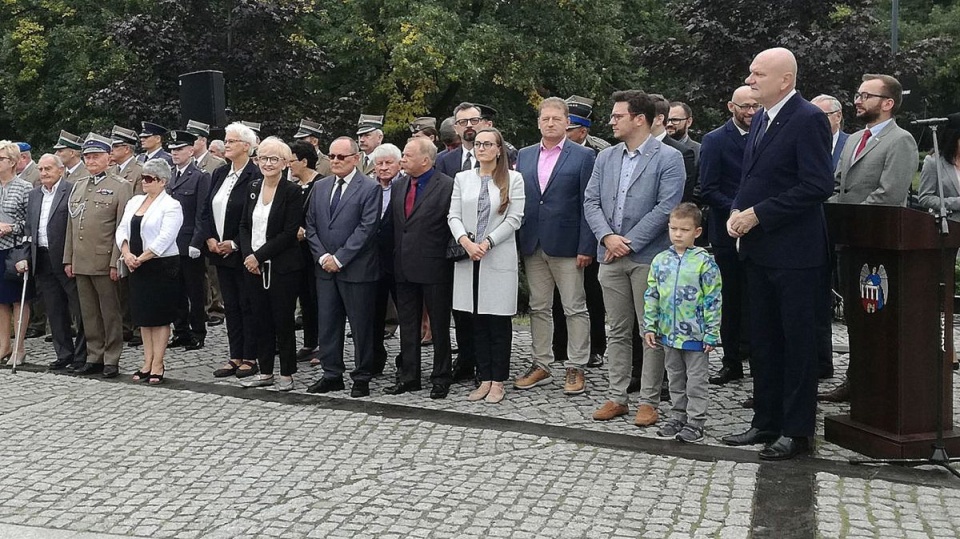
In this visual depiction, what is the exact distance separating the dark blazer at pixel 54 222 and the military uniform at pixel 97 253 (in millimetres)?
164

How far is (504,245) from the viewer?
322 inches

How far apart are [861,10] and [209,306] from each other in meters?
13.6

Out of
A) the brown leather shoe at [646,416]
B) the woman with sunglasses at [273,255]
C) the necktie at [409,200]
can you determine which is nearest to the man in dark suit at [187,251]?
the woman with sunglasses at [273,255]

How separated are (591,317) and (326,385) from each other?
2.33 meters

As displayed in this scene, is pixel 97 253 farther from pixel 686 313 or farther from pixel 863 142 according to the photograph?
pixel 863 142

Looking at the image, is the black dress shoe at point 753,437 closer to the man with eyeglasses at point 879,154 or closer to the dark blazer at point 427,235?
the man with eyeglasses at point 879,154

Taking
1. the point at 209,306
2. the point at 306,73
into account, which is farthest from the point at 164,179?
the point at 306,73

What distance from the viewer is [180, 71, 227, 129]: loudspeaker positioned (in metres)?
12.3

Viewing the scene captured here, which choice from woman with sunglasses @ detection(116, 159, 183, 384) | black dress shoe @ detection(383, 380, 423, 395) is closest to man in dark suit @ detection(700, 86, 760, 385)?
black dress shoe @ detection(383, 380, 423, 395)

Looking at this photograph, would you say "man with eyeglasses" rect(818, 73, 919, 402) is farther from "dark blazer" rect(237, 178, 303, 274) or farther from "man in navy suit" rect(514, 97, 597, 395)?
"dark blazer" rect(237, 178, 303, 274)

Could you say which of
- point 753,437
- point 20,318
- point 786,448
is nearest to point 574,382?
point 753,437

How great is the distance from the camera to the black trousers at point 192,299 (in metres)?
10.8

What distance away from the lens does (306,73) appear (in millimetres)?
20516

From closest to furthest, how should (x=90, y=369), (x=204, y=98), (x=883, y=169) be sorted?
(x=883, y=169), (x=90, y=369), (x=204, y=98)
